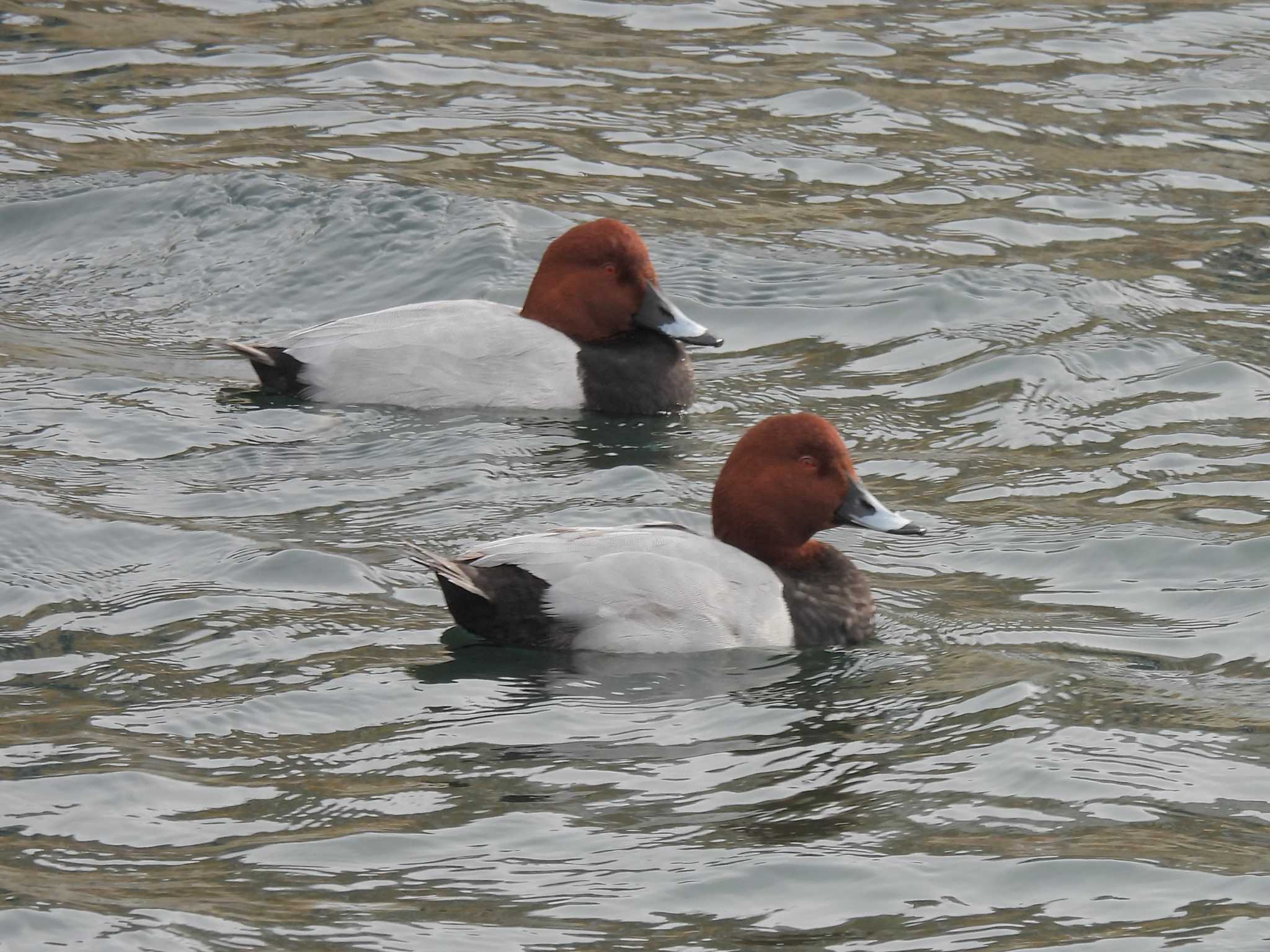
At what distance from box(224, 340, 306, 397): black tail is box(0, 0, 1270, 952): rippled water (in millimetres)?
174

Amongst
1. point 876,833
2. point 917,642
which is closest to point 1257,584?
point 917,642

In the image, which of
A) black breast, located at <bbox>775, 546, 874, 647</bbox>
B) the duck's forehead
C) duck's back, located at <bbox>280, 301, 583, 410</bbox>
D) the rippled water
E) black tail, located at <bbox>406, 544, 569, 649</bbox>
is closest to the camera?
the rippled water

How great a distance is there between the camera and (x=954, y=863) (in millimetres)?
4688

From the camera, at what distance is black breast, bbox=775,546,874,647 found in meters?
6.12

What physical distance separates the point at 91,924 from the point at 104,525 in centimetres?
274

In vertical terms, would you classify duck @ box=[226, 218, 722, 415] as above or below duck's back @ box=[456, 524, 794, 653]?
above

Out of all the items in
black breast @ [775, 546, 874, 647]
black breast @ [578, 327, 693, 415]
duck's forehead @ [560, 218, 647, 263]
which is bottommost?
black breast @ [775, 546, 874, 647]

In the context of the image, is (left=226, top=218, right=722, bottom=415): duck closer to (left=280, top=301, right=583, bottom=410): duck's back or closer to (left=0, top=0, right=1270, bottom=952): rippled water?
(left=280, top=301, right=583, bottom=410): duck's back

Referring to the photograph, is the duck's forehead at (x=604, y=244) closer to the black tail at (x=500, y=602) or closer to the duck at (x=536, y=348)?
the duck at (x=536, y=348)

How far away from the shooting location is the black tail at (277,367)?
8.45 m

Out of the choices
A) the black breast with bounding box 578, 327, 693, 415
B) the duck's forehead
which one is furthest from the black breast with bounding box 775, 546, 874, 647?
the duck's forehead

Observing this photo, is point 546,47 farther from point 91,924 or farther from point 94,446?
point 91,924

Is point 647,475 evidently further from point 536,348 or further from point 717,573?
point 717,573

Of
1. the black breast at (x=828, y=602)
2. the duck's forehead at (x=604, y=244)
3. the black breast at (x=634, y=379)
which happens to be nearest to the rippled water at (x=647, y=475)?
the black breast at (x=828, y=602)
